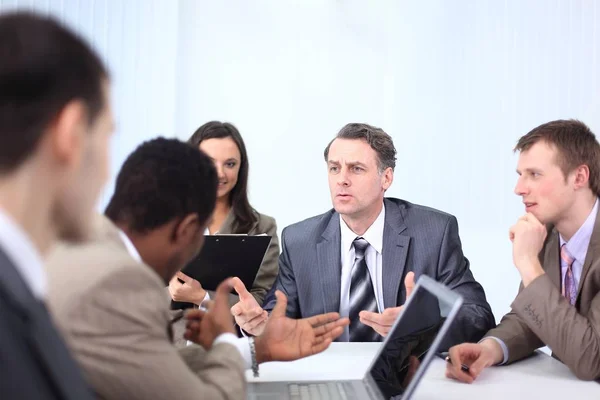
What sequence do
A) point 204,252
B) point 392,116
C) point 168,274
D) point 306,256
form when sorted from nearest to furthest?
point 168,274
point 204,252
point 306,256
point 392,116

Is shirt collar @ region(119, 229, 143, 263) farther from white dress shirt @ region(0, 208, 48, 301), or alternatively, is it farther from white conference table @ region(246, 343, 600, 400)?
white conference table @ region(246, 343, 600, 400)

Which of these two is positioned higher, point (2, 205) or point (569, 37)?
point (569, 37)

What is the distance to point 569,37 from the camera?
16.4 feet

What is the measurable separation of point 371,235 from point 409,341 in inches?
46.1

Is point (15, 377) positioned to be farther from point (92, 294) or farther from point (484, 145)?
point (484, 145)

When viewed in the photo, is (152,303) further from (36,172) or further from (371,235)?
(371,235)

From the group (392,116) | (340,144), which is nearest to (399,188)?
(392,116)

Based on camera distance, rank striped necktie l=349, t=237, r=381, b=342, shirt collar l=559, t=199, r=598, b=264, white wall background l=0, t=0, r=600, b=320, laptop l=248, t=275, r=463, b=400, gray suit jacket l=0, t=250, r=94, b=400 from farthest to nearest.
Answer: white wall background l=0, t=0, r=600, b=320 → striped necktie l=349, t=237, r=381, b=342 → shirt collar l=559, t=199, r=598, b=264 → laptop l=248, t=275, r=463, b=400 → gray suit jacket l=0, t=250, r=94, b=400

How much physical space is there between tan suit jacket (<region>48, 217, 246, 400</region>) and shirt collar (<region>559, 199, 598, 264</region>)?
1.58 meters

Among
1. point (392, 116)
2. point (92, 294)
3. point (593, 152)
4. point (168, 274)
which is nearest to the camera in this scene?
point (92, 294)

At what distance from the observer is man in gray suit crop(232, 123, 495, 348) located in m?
2.73

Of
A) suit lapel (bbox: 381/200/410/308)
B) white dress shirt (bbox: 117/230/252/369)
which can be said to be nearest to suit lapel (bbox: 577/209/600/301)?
suit lapel (bbox: 381/200/410/308)

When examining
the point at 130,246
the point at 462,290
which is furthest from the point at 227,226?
the point at 130,246

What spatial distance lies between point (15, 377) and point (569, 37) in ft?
16.5
